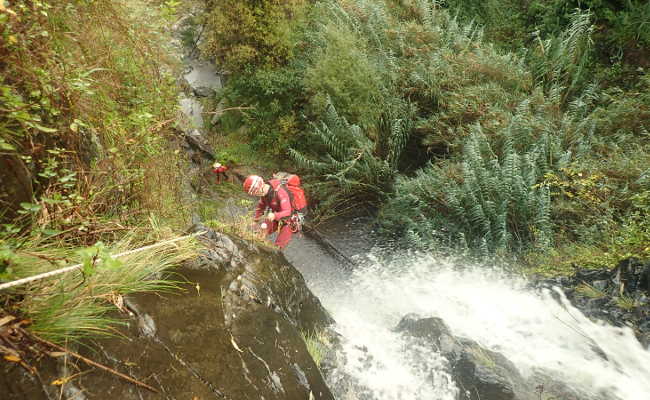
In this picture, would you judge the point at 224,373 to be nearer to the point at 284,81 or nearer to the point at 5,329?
the point at 5,329

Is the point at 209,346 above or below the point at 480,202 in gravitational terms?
above

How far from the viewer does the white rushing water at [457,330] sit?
150 inches

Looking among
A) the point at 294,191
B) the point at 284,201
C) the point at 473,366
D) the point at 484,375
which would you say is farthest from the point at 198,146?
the point at 484,375

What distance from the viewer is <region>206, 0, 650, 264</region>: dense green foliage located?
17.5ft

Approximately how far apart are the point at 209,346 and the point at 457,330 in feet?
11.3

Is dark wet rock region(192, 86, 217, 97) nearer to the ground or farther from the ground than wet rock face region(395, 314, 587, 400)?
nearer to the ground

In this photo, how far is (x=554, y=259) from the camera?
5.12 meters

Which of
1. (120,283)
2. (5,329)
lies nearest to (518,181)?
(120,283)

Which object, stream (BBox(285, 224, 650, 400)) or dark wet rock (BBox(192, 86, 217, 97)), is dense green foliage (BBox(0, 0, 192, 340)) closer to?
stream (BBox(285, 224, 650, 400))

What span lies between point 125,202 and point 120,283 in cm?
122

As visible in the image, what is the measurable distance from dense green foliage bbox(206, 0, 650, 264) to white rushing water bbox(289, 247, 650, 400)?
622 millimetres

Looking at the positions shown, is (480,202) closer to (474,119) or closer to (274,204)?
(474,119)

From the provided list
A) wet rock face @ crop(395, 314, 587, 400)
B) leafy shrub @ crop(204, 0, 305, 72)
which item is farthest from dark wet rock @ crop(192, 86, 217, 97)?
wet rock face @ crop(395, 314, 587, 400)

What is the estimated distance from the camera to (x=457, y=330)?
15.4 ft
